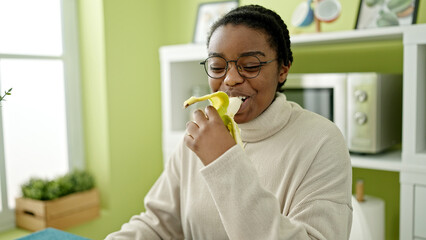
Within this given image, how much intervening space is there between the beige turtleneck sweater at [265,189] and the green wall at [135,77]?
3.80ft

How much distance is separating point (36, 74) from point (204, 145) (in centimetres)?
173

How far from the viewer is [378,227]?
181cm

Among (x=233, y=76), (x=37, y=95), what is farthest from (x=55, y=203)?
(x=233, y=76)

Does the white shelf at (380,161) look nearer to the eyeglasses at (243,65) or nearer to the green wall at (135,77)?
the green wall at (135,77)

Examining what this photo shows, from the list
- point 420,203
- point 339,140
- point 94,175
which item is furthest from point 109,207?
point 339,140

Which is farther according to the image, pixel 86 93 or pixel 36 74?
pixel 86 93

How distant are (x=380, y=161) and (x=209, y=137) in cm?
115

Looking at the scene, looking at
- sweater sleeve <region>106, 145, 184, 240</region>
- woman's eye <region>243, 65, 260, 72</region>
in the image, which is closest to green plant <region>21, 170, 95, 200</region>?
sweater sleeve <region>106, 145, 184, 240</region>

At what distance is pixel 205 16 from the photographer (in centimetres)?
250

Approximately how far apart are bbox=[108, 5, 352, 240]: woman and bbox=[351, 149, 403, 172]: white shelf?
801mm

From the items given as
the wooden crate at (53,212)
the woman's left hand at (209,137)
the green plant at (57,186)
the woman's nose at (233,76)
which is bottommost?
the wooden crate at (53,212)

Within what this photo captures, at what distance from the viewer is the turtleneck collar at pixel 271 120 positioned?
1.05m

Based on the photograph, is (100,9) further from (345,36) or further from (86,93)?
(345,36)

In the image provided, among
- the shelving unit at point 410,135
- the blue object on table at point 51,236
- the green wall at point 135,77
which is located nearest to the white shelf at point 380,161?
the shelving unit at point 410,135
